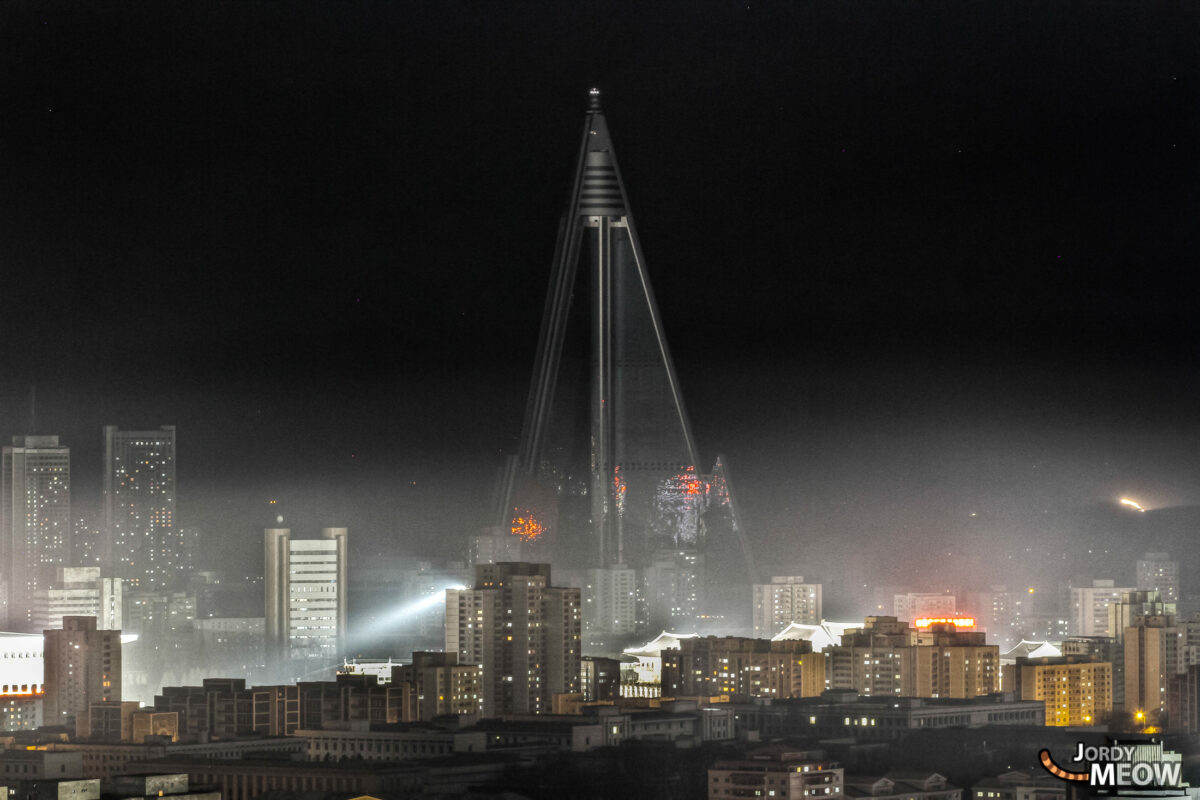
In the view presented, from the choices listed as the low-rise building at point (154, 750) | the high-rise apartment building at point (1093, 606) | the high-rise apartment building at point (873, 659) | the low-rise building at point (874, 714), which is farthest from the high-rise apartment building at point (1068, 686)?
the low-rise building at point (154, 750)

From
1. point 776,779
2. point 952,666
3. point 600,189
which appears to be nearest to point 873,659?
point 952,666

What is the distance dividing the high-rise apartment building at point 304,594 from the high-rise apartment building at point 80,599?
603 mm

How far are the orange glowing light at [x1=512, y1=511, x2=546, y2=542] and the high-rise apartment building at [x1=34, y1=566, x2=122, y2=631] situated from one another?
1.49 metres

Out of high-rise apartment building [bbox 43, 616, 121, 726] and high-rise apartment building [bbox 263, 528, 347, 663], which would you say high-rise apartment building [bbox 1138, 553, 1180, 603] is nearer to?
high-rise apartment building [bbox 263, 528, 347, 663]

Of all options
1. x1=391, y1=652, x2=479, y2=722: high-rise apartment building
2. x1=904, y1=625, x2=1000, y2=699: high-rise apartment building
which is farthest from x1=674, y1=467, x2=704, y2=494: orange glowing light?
x1=391, y1=652, x2=479, y2=722: high-rise apartment building

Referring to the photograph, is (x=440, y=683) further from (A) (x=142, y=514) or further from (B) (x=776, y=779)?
(B) (x=776, y=779)

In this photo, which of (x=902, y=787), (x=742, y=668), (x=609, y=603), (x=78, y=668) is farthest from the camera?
(x=609, y=603)

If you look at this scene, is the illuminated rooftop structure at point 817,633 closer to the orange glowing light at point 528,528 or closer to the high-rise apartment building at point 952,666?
the high-rise apartment building at point 952,666

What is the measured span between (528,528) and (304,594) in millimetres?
901

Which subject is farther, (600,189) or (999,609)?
(999,609)

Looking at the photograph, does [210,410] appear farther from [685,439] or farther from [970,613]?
[970,613]

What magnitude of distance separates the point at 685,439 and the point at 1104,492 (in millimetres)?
1774

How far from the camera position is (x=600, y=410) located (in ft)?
38.6

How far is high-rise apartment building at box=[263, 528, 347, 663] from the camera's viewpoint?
468 inches
